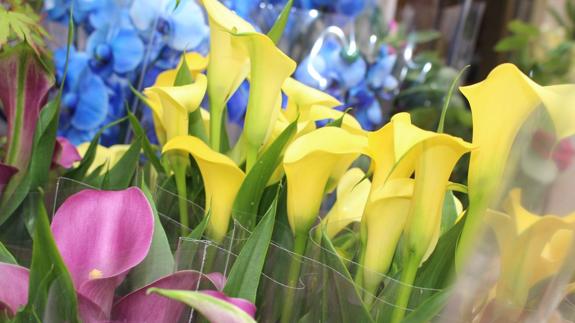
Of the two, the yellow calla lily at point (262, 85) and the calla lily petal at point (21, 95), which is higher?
the yellow calla lily at point (262, 85)

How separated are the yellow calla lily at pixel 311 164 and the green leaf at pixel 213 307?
0.31ft

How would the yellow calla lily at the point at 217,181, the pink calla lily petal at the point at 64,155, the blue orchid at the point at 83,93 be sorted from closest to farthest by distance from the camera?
the yellow calla lily at the point at 217,181
the pink calla lily petal at the point at 64,155
the blue orchid at the point at 83,93

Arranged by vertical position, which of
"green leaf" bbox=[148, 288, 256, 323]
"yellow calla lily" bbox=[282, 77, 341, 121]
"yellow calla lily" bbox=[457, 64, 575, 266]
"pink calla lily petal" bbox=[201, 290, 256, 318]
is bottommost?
"pink calla lily petal" bbox=[201, 290, 256, 318]

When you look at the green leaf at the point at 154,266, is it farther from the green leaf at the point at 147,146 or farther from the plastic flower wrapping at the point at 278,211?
the green leaf at the point at 147,146

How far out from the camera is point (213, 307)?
263 mm

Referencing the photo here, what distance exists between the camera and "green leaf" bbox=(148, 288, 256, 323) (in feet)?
0.84

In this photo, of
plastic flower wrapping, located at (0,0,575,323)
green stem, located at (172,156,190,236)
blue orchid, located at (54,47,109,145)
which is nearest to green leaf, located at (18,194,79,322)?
plastic flower wrapping, located at (0,0,575,323)

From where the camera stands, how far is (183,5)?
646mm

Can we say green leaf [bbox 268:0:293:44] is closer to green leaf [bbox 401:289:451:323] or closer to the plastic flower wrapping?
the plastic flower wrapping

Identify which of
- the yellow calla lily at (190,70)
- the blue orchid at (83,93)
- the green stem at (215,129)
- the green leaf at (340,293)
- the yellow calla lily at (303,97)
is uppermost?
the yellow calla lily at (303,97)

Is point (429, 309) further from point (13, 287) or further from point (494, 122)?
point (13, 287)

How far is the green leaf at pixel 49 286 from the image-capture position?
0.98 feet

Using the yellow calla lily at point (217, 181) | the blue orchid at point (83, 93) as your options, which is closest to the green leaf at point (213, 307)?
the yellow calla lily at point (217, 181)

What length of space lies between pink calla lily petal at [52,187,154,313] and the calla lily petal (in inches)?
4.6
